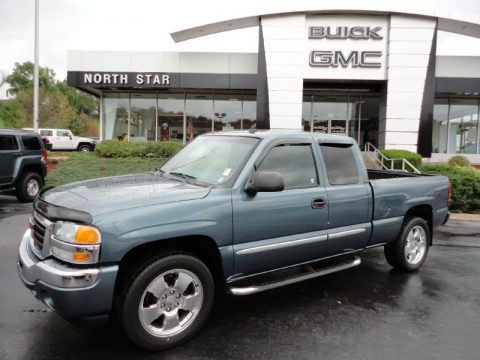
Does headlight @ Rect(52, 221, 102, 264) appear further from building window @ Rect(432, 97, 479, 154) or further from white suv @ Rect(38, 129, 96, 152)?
white suv @ Rect(38, 129, 96, 152)

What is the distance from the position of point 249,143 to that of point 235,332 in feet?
5.92

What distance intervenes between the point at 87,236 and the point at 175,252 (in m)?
0.72

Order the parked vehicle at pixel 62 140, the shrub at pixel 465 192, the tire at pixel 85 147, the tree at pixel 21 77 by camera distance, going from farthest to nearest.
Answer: the tree at pixel 21 77, the tire at pixel 85 147, the parked vehicle at pixel 62 140, the shrub at pixel 465 192

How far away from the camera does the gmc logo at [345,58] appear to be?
18.7 meters

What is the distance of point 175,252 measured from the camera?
3.28 meters

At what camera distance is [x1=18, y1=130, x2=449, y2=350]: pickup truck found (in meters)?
2.93

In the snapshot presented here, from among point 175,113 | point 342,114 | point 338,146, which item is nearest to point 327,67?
point 342,114

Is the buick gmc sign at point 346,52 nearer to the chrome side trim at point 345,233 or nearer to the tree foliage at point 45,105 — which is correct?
the chrome side trim at point 345,233

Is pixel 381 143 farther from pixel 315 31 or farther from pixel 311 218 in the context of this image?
pixel 311 218

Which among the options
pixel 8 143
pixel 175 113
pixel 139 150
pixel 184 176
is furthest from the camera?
pixel 175 113

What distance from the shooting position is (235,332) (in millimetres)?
3586

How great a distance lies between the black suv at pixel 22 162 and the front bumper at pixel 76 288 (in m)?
8.09

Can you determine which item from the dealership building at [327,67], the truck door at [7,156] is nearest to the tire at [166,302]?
the truck door at [7,156]

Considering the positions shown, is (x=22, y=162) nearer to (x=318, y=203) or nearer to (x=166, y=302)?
(x=166, y=302)
